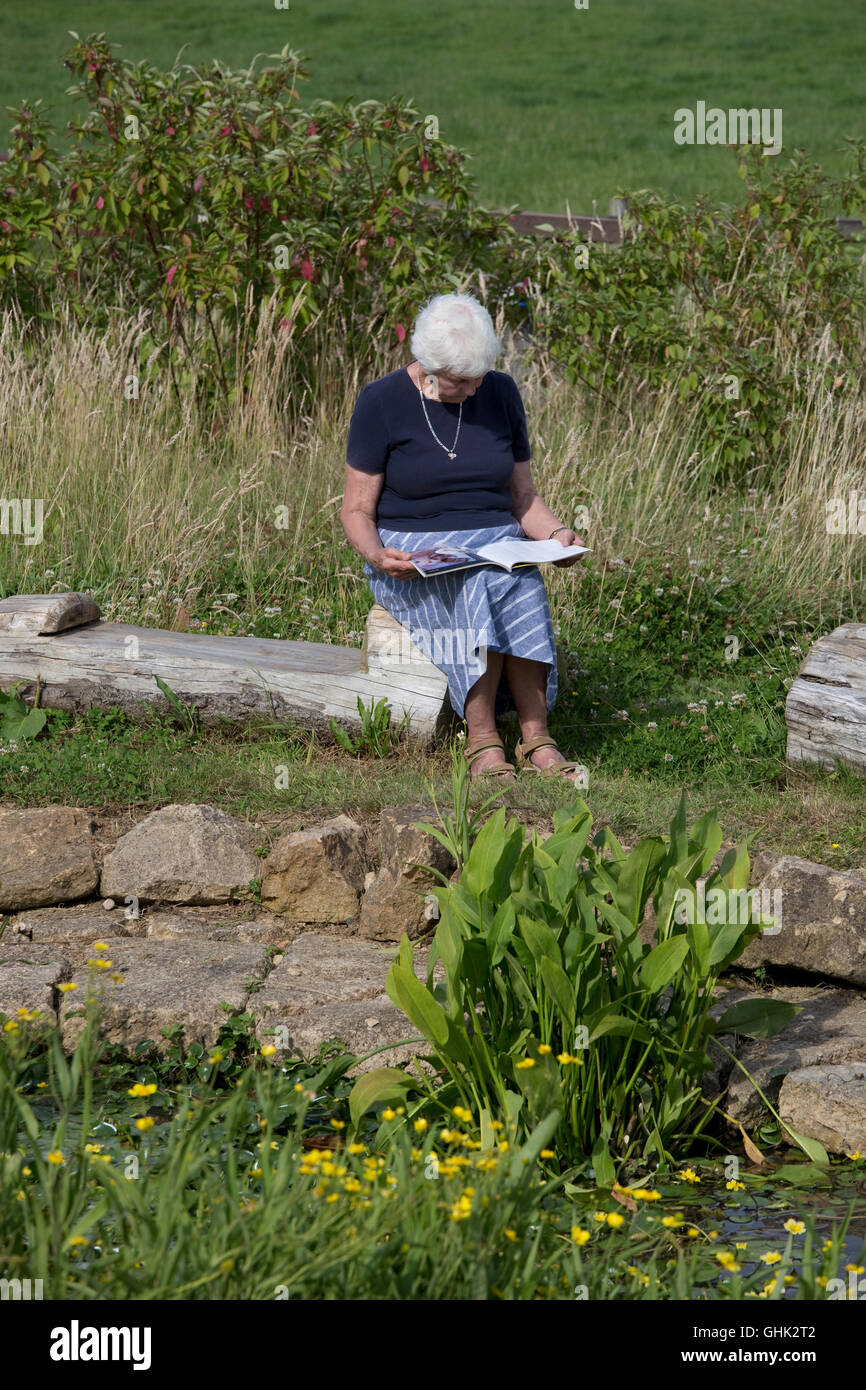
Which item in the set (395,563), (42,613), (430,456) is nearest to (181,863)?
(395,563)

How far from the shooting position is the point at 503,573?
4836mm

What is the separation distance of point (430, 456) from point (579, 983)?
2.50 meters

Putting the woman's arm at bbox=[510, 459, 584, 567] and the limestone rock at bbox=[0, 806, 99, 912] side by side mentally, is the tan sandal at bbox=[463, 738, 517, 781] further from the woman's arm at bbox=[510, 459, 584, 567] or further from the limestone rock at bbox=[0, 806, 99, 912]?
the limestone rock at bbox=[0, 806, 99, 912]

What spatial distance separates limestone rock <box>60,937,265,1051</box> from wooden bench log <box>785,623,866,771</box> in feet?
7.22

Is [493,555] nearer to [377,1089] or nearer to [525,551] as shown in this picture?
[525,551]

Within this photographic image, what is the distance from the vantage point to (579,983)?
115 inches

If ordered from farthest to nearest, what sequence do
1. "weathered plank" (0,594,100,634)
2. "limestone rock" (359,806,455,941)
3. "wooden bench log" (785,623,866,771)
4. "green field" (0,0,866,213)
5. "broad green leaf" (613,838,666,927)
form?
1. "green field" (0,0,866,213)
2. "weathered plank" (0,594,100,634)
3. "wooden bench log" (785,623,866,771)
4. "limestone rock" (359,806,455,941)
5. "broad green leaf" (613,838,666,927)

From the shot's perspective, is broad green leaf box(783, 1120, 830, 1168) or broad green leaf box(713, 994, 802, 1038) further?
broad green leaf box(713, 994, 802, 1038)

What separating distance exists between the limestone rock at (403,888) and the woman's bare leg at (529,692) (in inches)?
36.3

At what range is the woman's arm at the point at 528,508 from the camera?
5.11m

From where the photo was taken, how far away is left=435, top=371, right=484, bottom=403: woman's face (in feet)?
15.8

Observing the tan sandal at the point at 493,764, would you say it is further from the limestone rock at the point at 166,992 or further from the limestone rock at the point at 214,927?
the limestone rock at the point at 166,992

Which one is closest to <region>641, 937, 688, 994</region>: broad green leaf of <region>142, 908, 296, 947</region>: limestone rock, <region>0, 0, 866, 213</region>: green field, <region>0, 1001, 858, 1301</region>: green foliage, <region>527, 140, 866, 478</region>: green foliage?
<region>0, 1001, 858, 1301</region>: green foliage

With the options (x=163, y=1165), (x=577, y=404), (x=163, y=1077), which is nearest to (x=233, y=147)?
(x=577, y=404)
